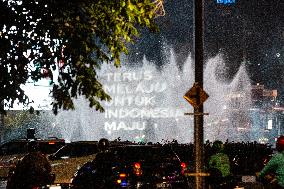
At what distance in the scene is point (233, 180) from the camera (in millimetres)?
12398

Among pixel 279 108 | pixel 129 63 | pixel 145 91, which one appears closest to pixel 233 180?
pixel 145 91

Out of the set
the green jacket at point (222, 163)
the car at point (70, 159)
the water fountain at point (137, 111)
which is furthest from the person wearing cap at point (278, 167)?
the water fountain at point (137, 111)

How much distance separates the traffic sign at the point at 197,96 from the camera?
10801mm

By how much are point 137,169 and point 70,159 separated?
5.71m

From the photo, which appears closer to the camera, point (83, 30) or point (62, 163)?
point (83, 30)

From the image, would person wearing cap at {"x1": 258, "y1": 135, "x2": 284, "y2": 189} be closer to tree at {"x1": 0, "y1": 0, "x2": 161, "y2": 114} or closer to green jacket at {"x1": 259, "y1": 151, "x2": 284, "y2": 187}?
green jacket at {"x1": 259, "y1": 151, "x2": 284, "y2": 187}

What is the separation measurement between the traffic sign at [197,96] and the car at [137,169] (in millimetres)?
2939

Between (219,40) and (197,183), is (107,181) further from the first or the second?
(219,40)

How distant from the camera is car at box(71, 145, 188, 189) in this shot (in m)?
13.0

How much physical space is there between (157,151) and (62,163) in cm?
543

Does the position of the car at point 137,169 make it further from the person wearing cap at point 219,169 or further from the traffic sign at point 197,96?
the traffic sign at point 197,96

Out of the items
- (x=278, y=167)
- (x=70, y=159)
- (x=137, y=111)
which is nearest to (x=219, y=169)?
(x=278, y=167)

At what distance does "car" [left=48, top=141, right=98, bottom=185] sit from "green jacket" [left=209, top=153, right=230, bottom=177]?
6.94 m

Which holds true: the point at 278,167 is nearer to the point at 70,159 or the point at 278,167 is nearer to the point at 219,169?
the point at 219,169
